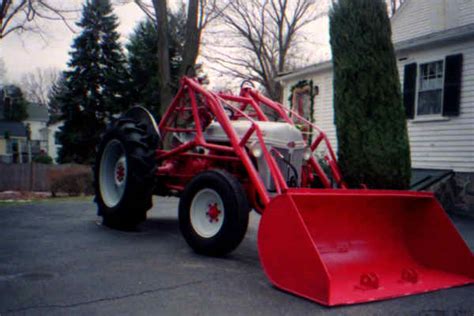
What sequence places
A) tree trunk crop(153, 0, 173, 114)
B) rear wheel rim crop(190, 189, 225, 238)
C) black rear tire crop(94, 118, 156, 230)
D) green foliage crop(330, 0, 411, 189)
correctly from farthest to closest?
tree trunk crop(153, 0, 173, 114) < green foliage crop(330, 0, 411, 189) < black rear tire crop(94, 118, 156, 230) < rear wheel rim crop(190, 189, 225, 238)

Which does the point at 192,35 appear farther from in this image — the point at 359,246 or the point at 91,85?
the point at 91,85

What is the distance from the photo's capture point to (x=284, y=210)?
3744 millimetres

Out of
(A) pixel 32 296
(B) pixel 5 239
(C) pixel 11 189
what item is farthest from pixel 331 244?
(C) pixel 11 189

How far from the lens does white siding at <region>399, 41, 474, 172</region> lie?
1015cm

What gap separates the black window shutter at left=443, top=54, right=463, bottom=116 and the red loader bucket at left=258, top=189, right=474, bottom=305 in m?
6.68

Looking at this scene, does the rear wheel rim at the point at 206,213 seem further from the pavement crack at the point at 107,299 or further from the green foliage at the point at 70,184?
the green foliage at the point at 70,184

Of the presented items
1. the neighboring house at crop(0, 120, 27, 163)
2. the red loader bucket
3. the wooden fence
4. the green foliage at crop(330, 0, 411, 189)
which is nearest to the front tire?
the red loader bucket

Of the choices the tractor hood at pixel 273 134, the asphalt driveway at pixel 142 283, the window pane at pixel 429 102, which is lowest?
the asphalt driveway at pixel 142 283

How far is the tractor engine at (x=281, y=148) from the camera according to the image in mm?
5215

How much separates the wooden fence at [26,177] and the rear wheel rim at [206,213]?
55.9ft

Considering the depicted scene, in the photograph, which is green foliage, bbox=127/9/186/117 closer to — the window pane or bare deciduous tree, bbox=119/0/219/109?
bare deciduous tree, bbox=119/0/219/109

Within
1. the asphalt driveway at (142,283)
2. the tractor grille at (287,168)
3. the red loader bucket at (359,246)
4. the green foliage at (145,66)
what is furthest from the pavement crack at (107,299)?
the green foliage at (145,66)

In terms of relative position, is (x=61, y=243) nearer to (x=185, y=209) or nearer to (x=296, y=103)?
(x=185, y=209)

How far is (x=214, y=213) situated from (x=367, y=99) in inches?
125
